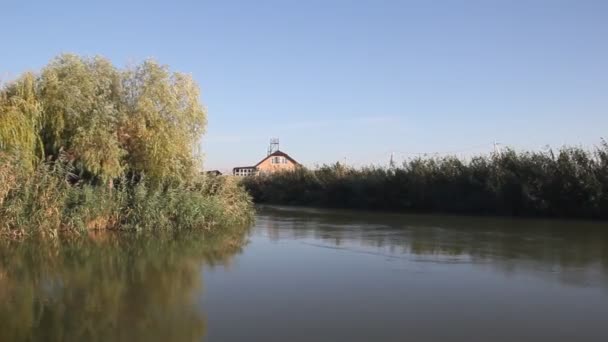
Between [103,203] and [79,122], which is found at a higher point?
[79,122]

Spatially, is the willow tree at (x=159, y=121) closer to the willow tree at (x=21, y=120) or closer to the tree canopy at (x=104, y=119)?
the tree canopy at (x=104, y=119)

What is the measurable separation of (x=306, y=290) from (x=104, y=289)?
10.5 ft

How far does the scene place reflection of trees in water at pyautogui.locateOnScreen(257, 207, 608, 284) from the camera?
12.0 meters

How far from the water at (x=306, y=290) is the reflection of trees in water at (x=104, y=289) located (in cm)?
3

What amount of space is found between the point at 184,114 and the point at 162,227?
14.2ft

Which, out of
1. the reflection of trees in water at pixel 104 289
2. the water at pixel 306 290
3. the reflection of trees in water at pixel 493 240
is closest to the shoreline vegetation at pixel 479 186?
the reflection of trees in water at pixel 493 240

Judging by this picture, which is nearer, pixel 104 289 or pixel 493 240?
pixel 104 289

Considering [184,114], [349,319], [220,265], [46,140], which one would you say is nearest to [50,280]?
[220,265]

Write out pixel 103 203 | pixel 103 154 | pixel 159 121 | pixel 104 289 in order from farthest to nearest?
pixel 159 121
pixel 103 154
pixel 103 203
pixel 104 289

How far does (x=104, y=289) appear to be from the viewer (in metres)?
9.28

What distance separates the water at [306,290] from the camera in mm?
6855

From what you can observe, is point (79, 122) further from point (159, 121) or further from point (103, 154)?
point (159, 121)

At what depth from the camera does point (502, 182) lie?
94.1 ft

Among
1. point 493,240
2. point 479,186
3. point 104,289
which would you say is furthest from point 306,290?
point 479,186
